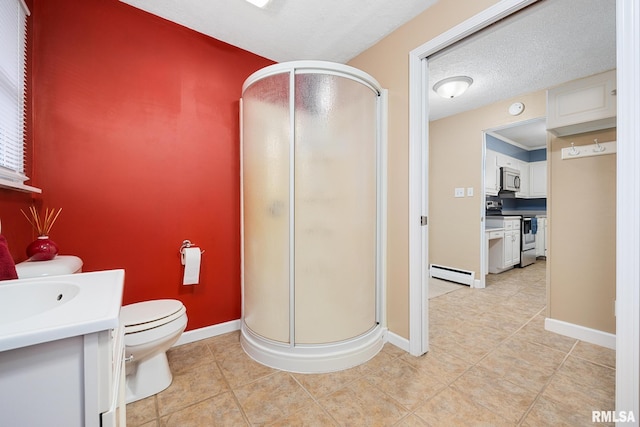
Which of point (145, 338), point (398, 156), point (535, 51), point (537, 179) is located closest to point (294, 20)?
point (398, 156)

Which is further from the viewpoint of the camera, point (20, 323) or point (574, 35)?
point (574, 35)

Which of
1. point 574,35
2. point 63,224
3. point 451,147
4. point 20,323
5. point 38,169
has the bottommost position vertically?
point 20,323

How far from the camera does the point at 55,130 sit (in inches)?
64.4

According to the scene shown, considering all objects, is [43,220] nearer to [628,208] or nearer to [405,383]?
[405,383]

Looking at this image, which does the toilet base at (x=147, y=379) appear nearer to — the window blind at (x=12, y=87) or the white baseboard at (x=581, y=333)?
the window blind at (x=12, y=87)

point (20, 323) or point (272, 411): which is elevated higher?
point (20, 323)

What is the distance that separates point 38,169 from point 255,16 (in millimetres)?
1737

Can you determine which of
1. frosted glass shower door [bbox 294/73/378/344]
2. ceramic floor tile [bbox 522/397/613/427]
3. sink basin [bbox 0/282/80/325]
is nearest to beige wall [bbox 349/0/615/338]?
frosted glass shower door [bbox 294/73/378/344]

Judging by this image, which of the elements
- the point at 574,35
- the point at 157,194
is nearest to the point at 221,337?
the point at 157,194

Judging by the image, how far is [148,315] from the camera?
1.51 meters

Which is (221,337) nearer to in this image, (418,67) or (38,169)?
(38,169)

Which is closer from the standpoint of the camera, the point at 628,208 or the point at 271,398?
the point at 628,208

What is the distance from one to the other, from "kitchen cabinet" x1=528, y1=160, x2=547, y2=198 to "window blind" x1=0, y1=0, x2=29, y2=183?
716 cm

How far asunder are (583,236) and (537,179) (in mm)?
3987
